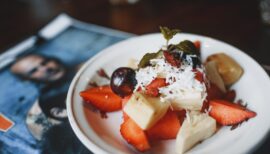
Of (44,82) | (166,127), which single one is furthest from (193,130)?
(44,82)

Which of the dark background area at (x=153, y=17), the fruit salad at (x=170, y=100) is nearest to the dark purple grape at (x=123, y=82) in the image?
the fruit salad at (x=170, y=100)

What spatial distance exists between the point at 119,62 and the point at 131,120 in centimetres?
29

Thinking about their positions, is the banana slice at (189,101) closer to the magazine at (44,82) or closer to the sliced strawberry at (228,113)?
the sliced strawberry at (228,113)

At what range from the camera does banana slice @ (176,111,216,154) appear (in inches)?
29.2

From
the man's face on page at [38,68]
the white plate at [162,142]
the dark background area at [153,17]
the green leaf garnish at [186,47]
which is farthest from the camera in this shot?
the dark background area at [153,17]

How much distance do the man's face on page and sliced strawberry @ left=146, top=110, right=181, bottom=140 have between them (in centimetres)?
45

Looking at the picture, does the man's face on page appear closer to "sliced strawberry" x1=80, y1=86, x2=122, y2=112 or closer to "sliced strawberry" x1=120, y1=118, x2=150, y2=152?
"sliced strawberry" x1=80, y1=86, x2=122, y2=112

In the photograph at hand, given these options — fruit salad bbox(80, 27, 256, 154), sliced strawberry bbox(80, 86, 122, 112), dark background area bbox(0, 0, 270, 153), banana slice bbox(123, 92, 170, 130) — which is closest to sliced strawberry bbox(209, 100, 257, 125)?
fruit salad bbox(80, 27, 256, 154)

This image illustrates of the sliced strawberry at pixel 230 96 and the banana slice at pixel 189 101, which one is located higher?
the banana slice at pixel 189 101

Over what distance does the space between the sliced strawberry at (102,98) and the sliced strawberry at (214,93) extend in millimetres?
216

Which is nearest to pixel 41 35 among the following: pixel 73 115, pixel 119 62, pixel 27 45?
pixel 27 45

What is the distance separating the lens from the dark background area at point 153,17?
1304 mm

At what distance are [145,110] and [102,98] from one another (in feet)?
0.60

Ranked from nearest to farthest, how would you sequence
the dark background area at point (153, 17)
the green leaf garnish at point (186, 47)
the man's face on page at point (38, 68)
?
1. the green leaf garnish at point (186, 47)
2. the man's face on page at point (38, 68)
3. the dark background area at point (153, 17)
